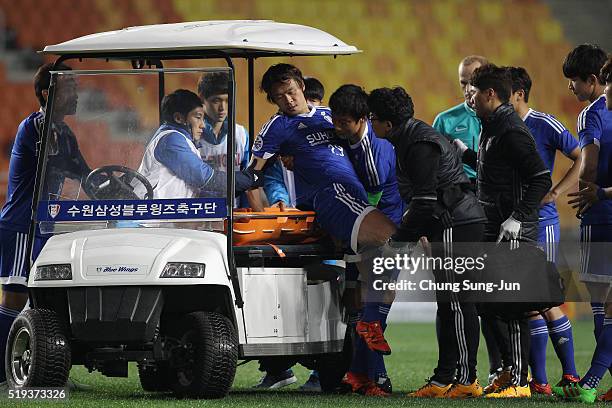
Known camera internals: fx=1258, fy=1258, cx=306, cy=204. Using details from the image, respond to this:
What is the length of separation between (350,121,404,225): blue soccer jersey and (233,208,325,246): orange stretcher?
1.62 feet

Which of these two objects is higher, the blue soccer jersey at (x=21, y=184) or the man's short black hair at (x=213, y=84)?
the man's short black hair at (x=213, y=84)

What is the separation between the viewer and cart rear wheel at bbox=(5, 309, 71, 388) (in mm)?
6004

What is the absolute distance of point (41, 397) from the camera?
6.00 meters

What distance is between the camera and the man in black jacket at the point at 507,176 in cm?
656

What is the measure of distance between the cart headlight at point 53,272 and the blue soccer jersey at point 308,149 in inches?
50.5

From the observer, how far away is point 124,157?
6.54 m

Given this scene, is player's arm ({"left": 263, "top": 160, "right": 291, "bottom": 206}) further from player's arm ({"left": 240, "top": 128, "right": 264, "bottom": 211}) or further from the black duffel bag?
the black duffel bag

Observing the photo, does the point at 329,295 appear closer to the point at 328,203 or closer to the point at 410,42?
the point at 328,203

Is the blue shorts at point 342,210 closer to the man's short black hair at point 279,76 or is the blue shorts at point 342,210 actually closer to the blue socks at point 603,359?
the man's short black hair at point 279,76

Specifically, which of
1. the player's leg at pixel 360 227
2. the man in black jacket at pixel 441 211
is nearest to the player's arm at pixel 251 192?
the player's leg at pixel 360 227

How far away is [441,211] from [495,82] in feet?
2.53

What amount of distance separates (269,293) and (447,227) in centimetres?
105

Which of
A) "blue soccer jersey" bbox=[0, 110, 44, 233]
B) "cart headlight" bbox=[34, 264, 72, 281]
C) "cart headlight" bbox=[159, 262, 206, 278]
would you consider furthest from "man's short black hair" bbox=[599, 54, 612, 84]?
"blue soccer jersey" bbox=[0, 110, 44, 233]

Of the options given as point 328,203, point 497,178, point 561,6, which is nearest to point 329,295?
point 328,203
